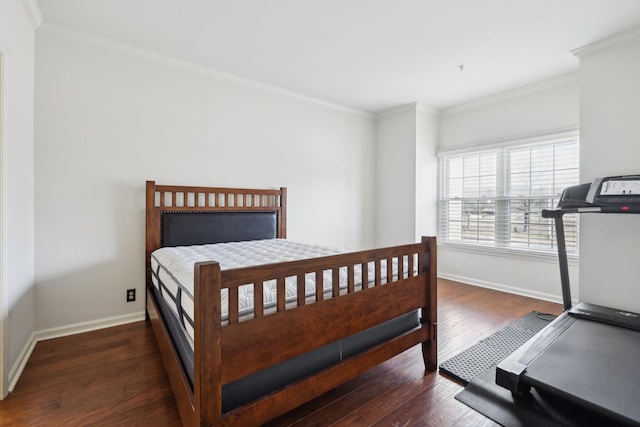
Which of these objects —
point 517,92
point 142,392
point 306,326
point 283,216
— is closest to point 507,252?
point 517,92

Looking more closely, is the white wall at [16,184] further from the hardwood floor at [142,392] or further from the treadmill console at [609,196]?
the treadmill console at [609,196]

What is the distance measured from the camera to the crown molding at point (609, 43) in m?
2.50

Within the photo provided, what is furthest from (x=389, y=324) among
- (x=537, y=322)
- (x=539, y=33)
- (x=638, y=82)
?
(x=638, y=82)

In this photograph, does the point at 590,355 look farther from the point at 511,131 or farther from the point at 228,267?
the point at 511,131

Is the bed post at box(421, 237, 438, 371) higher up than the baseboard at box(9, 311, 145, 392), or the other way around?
the bed post at box(421, 237, 438, 371)

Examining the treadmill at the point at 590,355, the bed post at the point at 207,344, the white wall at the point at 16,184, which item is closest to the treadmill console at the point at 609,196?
the treadmill at the point at 590,355

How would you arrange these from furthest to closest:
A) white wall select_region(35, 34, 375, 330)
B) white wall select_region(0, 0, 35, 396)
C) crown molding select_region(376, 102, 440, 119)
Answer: crown molding select_region(376, 102, 440, 119)
white wall select_region(35, 34, 375, 330)
white wall select_region(0, 0, 35, 396)

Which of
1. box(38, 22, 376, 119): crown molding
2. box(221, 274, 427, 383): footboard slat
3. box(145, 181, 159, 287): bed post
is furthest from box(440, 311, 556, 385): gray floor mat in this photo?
box(38, 22, 376, 119): crown molding

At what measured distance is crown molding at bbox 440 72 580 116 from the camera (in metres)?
3.34

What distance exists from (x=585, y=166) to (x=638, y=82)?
29.1 inches

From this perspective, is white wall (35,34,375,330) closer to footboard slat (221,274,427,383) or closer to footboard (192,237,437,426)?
footboard (192,237,437,426)

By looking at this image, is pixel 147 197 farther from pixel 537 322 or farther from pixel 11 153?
pixel 537 322

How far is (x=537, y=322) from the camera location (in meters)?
2.83

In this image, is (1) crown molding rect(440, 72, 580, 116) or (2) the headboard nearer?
(2) the headboard
